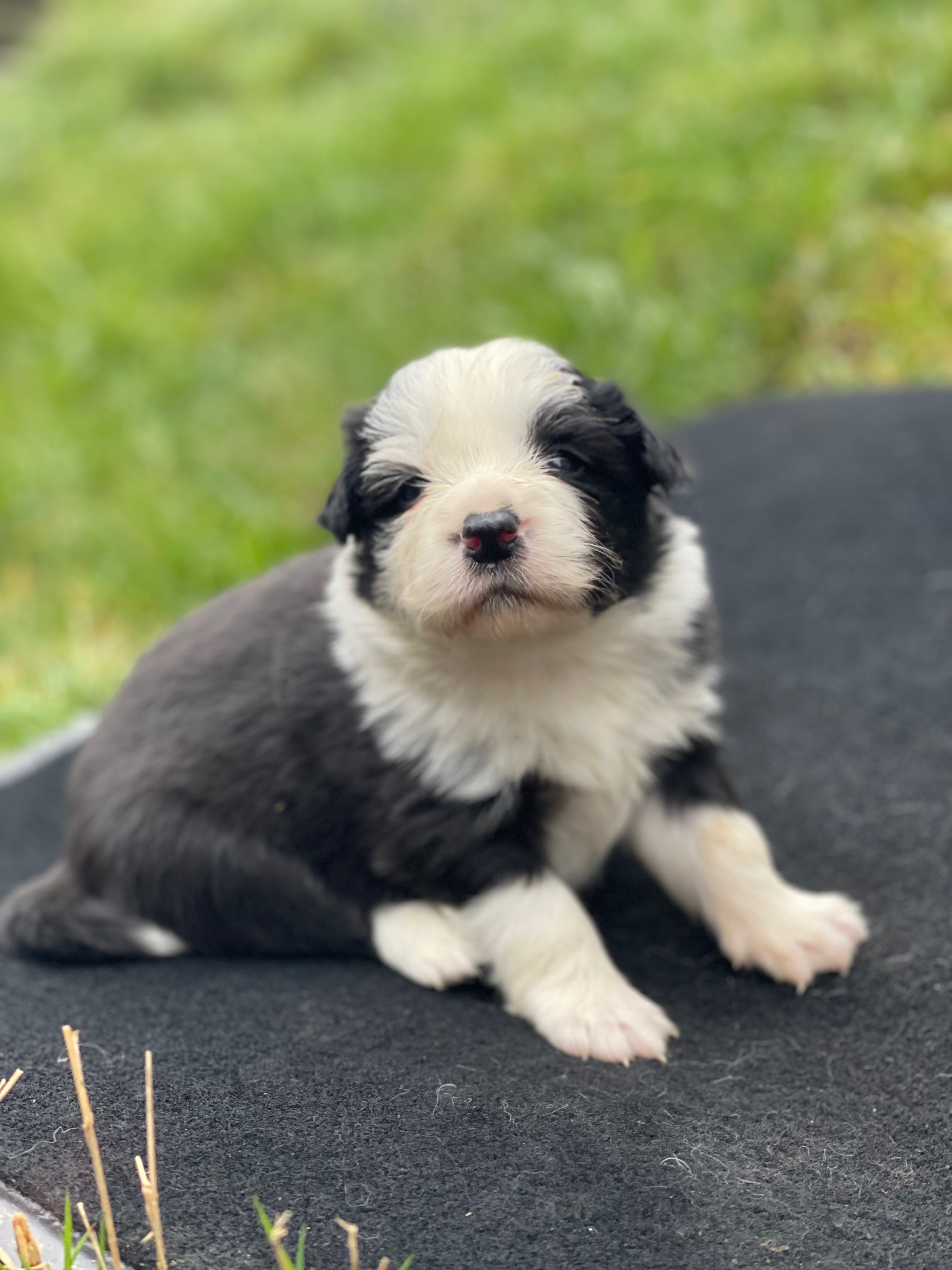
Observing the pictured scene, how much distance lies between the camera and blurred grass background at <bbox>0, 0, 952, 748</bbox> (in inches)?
273

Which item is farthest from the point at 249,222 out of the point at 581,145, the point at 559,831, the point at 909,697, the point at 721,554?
the point at 559,831

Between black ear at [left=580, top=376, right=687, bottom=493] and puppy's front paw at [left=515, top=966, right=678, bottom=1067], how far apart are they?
1.16m

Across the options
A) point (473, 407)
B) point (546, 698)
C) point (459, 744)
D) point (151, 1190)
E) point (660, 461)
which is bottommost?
point (151, 1190)

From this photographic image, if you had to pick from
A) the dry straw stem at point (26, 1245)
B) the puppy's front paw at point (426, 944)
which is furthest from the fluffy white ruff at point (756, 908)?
the dry straw stem at point (26, 1245)

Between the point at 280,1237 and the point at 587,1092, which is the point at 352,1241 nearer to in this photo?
the point at 280,1237

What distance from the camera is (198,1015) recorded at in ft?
10.6

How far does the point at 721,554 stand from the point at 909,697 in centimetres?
125

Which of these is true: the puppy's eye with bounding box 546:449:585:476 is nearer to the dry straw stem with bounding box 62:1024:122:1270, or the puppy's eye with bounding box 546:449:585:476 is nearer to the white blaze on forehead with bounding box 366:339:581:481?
the white blaze on forehead with bounding box 366:339:581:481

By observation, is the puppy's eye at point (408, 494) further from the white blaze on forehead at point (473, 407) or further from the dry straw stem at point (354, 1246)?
the dry straw stem at point (354, 1246)

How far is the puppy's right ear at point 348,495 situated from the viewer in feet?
9.99

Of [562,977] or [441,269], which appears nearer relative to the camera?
[562,977]

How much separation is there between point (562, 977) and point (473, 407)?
4.34 feet

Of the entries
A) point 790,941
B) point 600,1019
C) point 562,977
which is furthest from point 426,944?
point 790,941

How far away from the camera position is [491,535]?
270 cm
